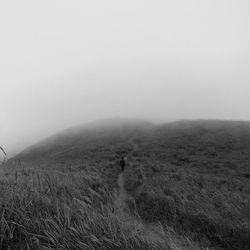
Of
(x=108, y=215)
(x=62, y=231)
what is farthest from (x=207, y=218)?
(x=62, y=231)

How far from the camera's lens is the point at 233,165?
→ 2483 cm

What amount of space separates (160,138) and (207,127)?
13749 mm

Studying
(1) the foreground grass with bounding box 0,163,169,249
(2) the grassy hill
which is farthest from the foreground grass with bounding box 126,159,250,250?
(1) the foreground grass with bounding box 0,163,169,249

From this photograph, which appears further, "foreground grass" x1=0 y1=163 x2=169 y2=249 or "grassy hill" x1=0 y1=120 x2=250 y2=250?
"grassy hill" x1=0 y1=120 x2=250 y2=250

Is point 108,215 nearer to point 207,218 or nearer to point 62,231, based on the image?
point 62,231

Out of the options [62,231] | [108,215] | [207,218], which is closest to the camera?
[62,231]

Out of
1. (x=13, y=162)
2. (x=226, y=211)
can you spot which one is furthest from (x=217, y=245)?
(x=13, y=162)

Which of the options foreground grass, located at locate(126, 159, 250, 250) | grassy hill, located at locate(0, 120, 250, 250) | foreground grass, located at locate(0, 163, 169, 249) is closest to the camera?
foreground grass, located at locate(0, 163, 169, 249)

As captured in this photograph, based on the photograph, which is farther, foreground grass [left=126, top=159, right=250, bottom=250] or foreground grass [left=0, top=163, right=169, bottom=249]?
foreground grass [left=126, top=159, right=250, bottom=250]

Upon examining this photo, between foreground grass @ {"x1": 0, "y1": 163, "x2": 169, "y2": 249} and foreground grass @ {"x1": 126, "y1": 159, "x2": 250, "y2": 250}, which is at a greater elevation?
foreground grass @ {"x1": 0, "y1": 163, "x2": 169, "y2": 249}

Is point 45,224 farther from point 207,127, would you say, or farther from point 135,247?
point 207,127

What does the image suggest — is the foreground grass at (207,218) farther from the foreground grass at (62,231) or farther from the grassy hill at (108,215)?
the foreground grass at (62,231)

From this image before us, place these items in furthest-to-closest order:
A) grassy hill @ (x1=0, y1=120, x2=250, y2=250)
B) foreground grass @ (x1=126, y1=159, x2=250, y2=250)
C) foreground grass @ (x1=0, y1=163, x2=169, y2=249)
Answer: foreground grass @ (x1=126, y1=159, x2=250, y2=250) → grassy hill @ (x1=0, y1=120, x2=250, y2=250) → foreground grass @ (x1=0, y1=163, x2=169, y2=249)

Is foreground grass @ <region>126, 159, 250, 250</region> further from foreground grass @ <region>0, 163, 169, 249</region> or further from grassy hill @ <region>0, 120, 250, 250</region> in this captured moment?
foreground grass @ <region>0, 163, 169, 249</region>
